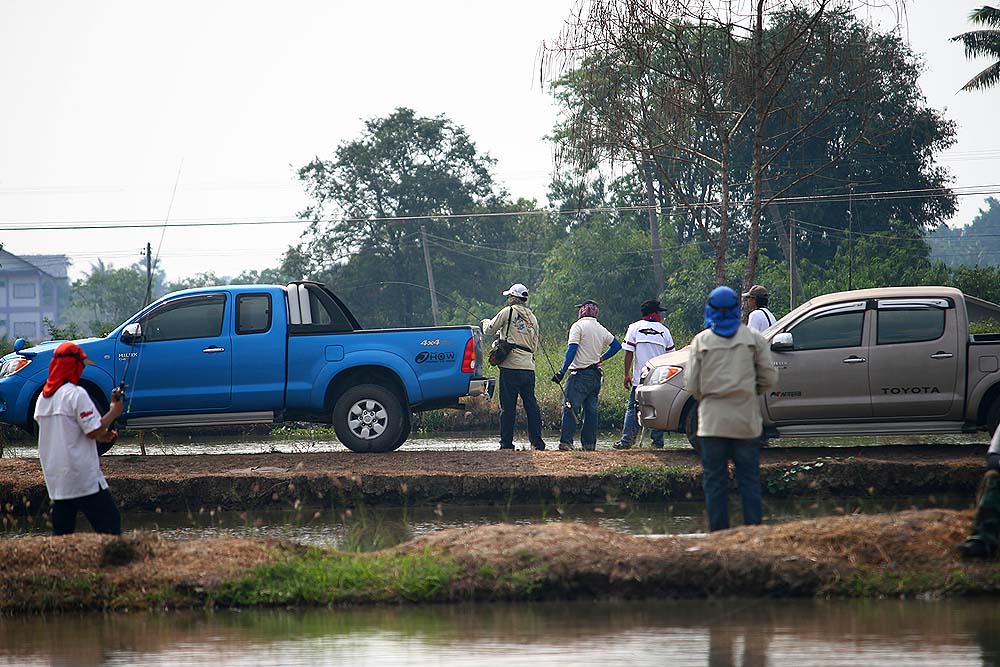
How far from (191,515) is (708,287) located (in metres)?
44.9

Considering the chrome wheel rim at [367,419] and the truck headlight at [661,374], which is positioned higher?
the truck headlight at [661,374]

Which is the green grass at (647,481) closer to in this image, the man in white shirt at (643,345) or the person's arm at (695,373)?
the man in white shirt at (643,345)

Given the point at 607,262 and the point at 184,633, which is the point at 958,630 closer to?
the point at 184,633

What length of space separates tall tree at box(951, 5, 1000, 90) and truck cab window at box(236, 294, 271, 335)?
4130 centimetres

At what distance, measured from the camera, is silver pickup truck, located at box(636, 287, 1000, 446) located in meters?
13.5

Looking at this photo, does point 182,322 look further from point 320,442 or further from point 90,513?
point 90,513

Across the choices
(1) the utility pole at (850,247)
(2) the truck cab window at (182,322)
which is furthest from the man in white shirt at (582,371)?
(1) the utility pole at (850,247)

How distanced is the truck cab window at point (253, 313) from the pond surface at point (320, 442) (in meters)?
2.55

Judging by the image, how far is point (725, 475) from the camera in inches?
346

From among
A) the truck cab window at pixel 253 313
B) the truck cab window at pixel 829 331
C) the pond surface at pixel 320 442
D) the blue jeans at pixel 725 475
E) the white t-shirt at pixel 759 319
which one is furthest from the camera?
the pond surface at pixel 320 442

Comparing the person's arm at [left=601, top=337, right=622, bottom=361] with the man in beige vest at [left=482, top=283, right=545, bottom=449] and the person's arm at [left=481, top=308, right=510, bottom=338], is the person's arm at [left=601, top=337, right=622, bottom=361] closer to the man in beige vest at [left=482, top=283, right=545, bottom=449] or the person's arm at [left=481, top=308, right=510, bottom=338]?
the man in beige vest at [left=482, top=283, right=545, bottom=449]

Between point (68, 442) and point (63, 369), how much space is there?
521mm

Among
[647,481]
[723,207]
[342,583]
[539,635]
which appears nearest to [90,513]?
[342,583]

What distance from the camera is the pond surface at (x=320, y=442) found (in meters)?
17.3
